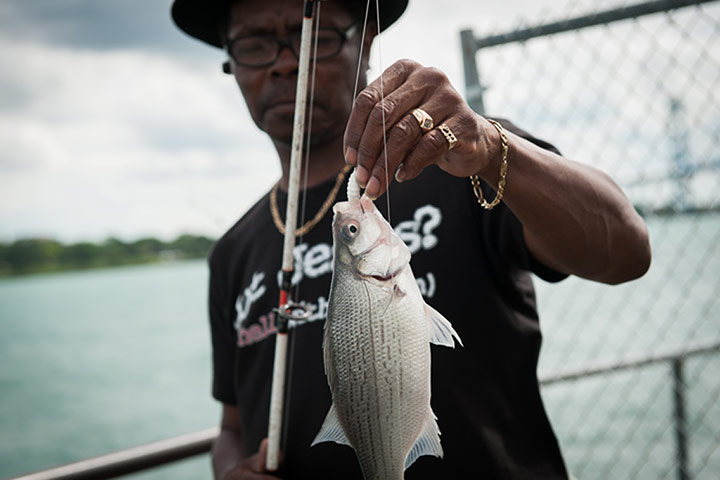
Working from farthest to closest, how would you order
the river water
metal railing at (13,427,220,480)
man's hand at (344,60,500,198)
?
1. the river water
2. metal railing at (13,427,220,480)
3. man's hand at (344,60,500,198)

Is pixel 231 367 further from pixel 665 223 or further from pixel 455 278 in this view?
pixel 665 223

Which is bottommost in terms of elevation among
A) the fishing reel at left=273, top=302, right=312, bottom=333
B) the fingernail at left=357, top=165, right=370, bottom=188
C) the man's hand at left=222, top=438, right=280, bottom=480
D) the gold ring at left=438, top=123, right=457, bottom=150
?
the man's hand at left=222, top=438, right=280, bottom=480

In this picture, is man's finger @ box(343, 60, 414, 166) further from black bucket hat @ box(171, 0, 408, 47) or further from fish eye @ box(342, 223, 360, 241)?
black bucket hat @ box(171, 0, 408, 47)

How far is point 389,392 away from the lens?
113cm

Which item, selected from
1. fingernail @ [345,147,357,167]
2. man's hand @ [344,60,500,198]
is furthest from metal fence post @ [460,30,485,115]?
fingernail @ [345,147,357,167]

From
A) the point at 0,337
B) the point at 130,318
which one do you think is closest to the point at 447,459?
the point at 0,337

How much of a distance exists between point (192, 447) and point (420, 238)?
149cm

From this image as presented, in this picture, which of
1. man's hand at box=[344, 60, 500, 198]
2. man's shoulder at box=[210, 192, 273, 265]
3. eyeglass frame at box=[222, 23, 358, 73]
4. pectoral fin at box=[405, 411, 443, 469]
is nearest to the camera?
man's hand at box=[344, 60, 500, 198]

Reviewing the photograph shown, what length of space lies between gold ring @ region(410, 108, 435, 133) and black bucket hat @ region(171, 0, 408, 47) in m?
1.11

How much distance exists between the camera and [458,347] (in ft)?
5.29

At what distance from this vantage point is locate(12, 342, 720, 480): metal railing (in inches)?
80.3

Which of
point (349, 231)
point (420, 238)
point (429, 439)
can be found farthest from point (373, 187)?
point (420, 238)

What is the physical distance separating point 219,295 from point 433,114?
158cm

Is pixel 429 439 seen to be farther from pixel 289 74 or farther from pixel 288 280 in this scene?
pixel 289 74
